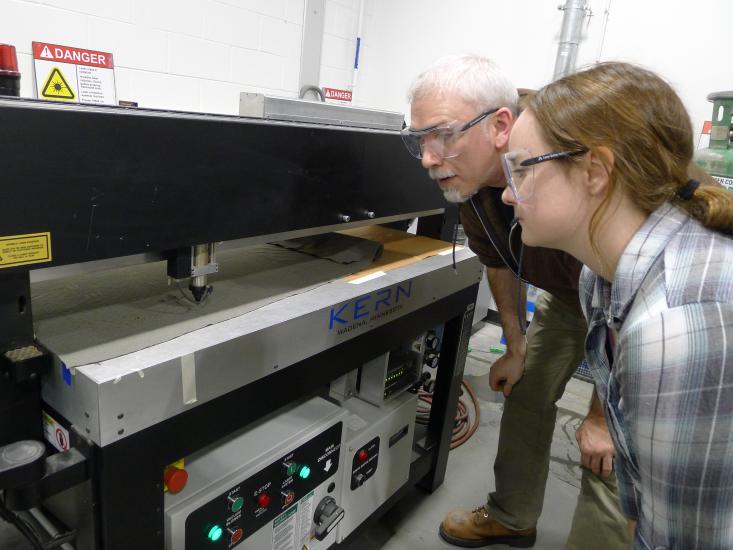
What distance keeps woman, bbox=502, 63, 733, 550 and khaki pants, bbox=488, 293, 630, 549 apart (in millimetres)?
787

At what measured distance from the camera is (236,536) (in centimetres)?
85

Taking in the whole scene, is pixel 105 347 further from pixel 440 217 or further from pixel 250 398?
pixel 440 217

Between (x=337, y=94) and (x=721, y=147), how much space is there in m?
1.77

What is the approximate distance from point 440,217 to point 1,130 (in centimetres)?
108

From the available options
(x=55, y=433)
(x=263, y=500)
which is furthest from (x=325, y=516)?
(x=55, y=433)

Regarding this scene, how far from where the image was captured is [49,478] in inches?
22.4

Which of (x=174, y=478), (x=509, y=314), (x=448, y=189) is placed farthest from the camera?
(x=509, y=314)

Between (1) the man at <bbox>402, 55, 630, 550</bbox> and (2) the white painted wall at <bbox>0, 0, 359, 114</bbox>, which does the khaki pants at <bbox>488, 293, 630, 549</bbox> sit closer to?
(1) the man at <bbox>402, 55, 630, 550</bbox>

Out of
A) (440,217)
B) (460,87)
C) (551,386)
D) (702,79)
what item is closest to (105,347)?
(460,87)

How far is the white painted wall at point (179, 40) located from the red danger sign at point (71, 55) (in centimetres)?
2

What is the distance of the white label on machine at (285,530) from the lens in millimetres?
937

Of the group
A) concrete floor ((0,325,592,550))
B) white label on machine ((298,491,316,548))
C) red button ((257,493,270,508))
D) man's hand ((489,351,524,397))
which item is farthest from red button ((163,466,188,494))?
man's hand ((489,351,524,397))

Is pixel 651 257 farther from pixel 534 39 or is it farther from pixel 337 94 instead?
pixel 337 94

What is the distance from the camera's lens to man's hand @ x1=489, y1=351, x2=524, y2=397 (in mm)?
1412
